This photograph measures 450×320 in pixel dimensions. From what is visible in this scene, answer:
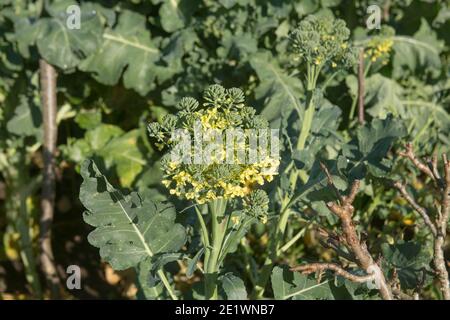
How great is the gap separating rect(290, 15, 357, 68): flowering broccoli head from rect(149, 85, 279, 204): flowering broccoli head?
1.79 feet

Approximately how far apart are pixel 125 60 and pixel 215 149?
5.65 feet

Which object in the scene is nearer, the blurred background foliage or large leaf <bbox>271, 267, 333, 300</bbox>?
large leaf <bbox>271, 267, 333, 300</bbox>

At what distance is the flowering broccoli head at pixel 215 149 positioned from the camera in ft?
6.65

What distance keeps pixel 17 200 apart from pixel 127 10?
3.76 ft

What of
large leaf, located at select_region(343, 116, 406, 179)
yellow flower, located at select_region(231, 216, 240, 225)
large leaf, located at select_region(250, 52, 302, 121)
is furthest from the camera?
large leaf, located at select_region(250, 52, 302, 121)

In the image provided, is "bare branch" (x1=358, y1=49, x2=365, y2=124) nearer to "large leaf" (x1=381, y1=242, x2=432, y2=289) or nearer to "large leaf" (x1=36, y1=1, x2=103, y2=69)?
"large leaf" (x1=381, y1=242, x2=432, y2=289)

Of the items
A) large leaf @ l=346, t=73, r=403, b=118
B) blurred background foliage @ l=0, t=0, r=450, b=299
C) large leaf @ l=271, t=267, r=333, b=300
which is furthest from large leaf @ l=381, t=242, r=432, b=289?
large leaf @ l=346, t=73, r=403, b=118

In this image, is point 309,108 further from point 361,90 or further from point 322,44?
point 361,90

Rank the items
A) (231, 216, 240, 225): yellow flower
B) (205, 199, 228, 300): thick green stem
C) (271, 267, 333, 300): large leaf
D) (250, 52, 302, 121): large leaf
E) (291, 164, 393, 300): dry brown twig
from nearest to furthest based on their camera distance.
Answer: (291, 164, 393, 300): dry brown twig < (231, 216, 240, 225): yellow flower < (205, 199, 228, 300): thick green stem < (271, 267, 333, 300): large leaf < (250, 52, 302, 121): large leaf

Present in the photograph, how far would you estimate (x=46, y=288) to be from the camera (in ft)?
12.8

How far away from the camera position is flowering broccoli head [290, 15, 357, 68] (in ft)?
8.38

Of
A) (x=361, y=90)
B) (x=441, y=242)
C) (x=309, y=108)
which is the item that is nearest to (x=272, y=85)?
(x=361, y=90)
